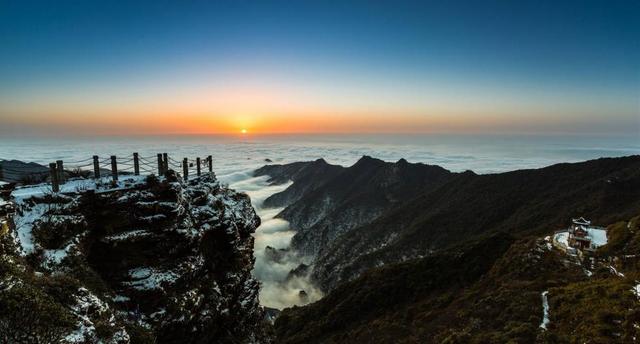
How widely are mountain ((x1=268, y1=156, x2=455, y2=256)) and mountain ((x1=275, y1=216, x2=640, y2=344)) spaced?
1955 inches

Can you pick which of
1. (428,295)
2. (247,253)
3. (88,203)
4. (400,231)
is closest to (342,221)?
(400,231)

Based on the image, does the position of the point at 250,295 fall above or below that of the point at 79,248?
below

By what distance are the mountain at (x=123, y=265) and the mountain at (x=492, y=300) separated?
54.5 ft

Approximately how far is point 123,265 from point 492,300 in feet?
87.4

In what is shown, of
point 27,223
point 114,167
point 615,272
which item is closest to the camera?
point 27,223

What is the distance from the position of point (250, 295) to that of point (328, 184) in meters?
104

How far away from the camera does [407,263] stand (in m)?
45.5

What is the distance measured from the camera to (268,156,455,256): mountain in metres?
97.1

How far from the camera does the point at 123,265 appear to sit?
47.2ft

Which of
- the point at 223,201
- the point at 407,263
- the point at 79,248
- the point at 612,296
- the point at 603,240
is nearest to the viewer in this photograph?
the point at 79,248

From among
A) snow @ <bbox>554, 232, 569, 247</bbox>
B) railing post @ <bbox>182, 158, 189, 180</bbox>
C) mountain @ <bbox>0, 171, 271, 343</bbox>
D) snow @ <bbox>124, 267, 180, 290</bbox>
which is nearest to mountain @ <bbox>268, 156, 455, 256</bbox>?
snow @ <bbox>554, 232, 569, 247</bbox>

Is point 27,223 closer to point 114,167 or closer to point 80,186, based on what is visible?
point 80,186

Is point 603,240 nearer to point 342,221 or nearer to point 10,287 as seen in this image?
point 10,287

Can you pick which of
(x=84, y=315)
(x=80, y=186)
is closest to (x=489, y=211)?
(x=80, y=186)
